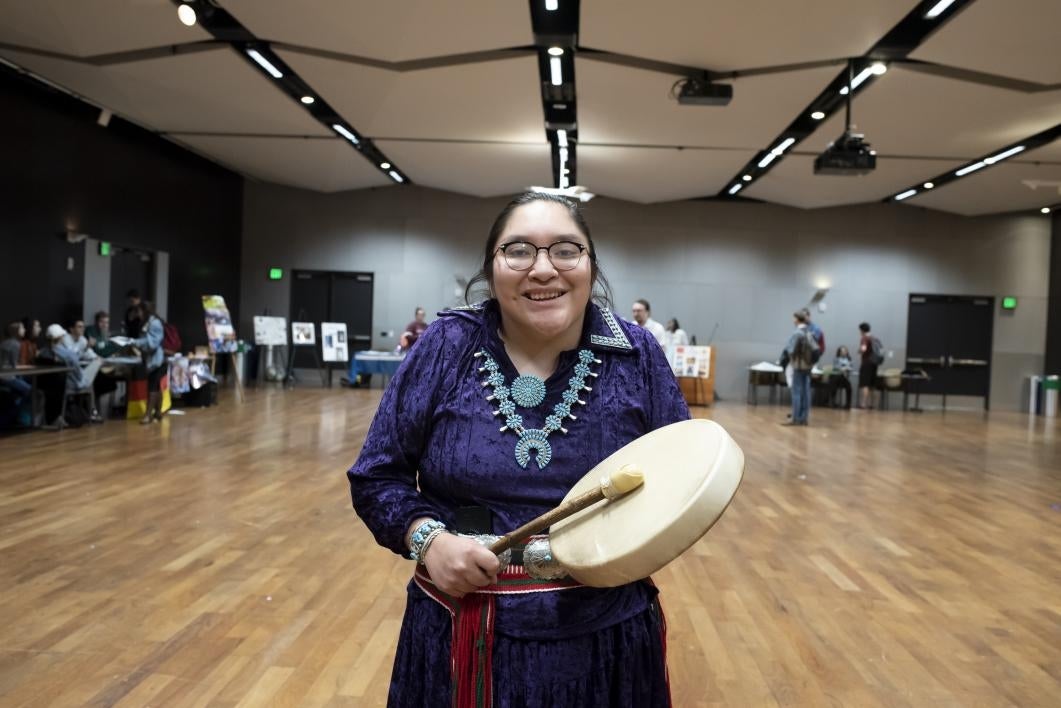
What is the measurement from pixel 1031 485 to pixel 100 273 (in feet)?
35.9

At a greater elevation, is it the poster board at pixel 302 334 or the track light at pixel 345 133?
the track light at pixel 345 133

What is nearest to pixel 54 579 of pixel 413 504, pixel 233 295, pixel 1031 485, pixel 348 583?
pixel 348 583

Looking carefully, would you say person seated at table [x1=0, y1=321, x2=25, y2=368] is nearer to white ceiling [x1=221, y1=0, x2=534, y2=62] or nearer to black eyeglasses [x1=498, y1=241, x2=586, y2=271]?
white ceiling [x1=221, y1=0, x2=534, y2=62]

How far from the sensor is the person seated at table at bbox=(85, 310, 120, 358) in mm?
9445

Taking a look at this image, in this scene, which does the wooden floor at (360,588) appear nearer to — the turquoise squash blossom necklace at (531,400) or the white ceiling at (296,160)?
the turquoise squash blossom necklace at (531,400)

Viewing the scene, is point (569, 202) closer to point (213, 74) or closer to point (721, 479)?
point (721, 479)

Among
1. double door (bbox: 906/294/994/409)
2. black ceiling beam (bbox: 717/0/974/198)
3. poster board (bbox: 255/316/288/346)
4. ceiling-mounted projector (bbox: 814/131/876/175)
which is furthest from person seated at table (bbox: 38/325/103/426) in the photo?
double door (bbox: 906/294/994/409)

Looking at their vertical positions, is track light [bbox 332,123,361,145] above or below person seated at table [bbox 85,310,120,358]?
above

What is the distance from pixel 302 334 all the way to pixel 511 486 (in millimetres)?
15767

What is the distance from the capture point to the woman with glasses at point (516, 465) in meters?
1.18

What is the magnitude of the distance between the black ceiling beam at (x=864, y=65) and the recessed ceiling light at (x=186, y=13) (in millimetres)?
5942

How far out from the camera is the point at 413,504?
1223 mm

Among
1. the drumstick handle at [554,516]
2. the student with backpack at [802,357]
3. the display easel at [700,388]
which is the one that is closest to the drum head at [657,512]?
the drumstick handle at [554,516]

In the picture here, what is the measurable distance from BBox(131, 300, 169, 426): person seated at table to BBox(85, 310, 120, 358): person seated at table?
12.7 inches
